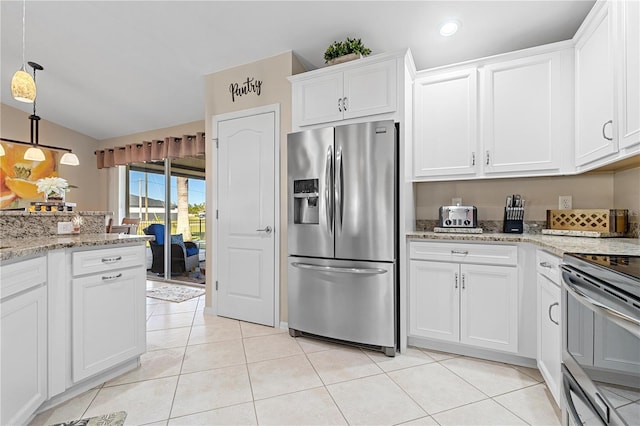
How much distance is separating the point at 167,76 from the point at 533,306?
4.20 metres

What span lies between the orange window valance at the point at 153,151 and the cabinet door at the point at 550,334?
4335 mm

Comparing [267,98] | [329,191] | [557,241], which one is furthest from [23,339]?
[557,241]

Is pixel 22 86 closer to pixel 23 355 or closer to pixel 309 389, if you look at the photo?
pixel 23 355

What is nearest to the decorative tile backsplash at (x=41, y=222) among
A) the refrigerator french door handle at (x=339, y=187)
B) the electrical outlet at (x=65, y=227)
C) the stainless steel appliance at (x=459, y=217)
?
the electrical outlet at (x=65, y=227)

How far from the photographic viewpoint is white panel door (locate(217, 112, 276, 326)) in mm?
2982

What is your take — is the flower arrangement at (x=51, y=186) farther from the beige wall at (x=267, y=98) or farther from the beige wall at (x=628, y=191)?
the beige wall at (x=628, y=191)

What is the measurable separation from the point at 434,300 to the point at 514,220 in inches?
37.0

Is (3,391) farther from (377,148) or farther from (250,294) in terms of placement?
(377,148)

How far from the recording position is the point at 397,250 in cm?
236

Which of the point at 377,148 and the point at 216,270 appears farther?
the point at 216,270

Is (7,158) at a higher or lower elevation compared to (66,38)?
lower

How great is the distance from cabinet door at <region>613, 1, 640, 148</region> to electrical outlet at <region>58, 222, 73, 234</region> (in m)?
3.47

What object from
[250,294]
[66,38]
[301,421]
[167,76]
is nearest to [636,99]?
[301,421]

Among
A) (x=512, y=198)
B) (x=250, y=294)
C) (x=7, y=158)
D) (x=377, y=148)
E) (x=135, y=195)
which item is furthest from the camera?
(x=135, y=195)
